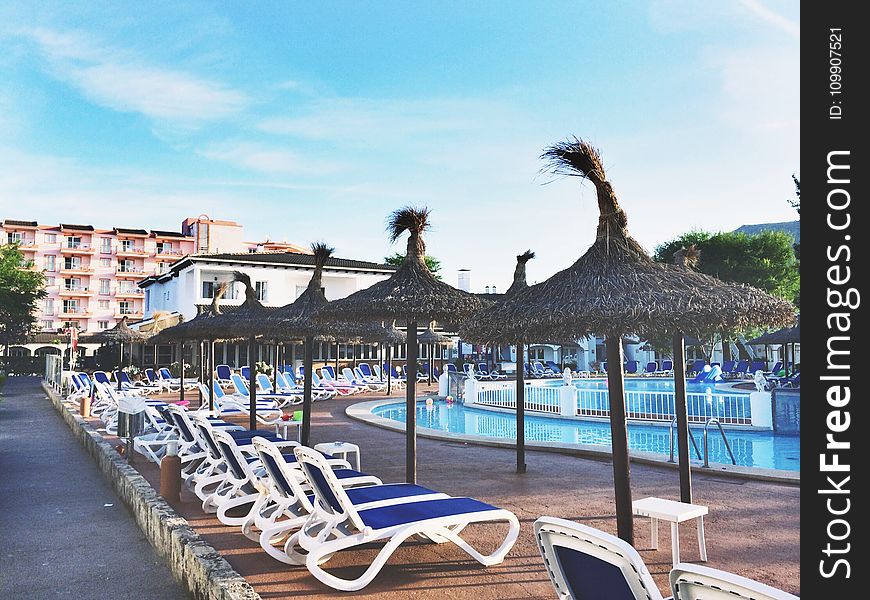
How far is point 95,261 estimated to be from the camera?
85812 millimetres

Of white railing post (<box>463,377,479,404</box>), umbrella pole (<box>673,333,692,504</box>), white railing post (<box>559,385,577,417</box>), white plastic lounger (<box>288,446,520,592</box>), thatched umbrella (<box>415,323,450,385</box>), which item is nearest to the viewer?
white plastic lounger (<box>288,446,520,592</box>)

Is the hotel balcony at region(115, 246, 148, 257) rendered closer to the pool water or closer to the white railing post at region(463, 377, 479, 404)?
the pool water

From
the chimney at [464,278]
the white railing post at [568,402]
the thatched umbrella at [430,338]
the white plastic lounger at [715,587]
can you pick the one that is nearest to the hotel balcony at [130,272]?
the chimney at [464,278]

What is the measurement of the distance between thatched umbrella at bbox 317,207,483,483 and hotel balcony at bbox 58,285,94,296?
281ft

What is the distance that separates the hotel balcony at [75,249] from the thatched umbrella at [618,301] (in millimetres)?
89997

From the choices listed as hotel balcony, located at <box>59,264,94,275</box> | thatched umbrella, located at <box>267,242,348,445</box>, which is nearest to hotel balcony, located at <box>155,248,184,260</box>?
hotel balcony, located at <box>59,264,94,275</box>

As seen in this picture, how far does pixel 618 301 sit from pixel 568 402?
1214cm

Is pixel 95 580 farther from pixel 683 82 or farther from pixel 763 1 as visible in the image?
pixel 683 82

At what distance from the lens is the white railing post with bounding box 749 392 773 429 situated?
46.8 feet

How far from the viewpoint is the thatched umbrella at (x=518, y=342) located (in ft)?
21.7

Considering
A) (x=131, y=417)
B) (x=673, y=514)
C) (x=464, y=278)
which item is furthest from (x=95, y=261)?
(x=673, y=514)

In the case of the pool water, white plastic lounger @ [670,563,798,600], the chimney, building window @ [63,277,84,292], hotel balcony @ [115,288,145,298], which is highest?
building window @ [63,277,84,292]

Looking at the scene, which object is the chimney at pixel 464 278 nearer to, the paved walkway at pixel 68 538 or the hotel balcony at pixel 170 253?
the paved walkway at pixel 68 538

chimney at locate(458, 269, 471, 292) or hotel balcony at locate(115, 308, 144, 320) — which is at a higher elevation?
chimney at locate(458, 269, 471, 292)
